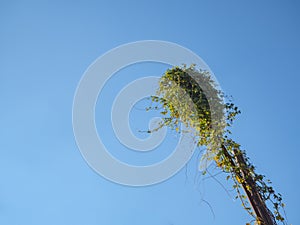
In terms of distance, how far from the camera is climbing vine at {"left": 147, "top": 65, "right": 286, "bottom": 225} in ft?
3.80

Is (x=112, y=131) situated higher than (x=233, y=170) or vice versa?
(x=112, y=131)

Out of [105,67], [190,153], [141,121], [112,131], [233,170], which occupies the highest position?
[105,67]

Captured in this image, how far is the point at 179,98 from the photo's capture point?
1397mm

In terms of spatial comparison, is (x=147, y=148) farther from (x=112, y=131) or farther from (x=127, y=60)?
(x=127, y=60)

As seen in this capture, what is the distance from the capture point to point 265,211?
3.67 ft

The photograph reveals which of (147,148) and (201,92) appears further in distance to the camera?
(147,148)

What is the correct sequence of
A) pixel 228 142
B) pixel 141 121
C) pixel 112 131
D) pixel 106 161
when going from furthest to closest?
1. pixel 141 121
2. pixel 112 131
3. pixel 106 161
4. pixel 228 142

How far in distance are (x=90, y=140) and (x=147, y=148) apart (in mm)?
387

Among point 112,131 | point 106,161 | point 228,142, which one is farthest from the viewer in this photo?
point 112,131

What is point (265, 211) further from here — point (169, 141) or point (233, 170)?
point (169, 141)

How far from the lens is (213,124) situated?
129cm

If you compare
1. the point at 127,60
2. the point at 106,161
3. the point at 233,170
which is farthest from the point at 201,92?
the point at 127,60

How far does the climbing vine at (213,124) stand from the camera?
1.16 metres

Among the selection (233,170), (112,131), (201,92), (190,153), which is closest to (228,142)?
(233,170)
